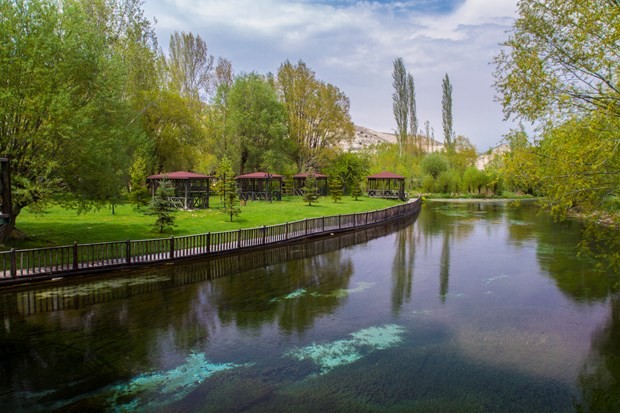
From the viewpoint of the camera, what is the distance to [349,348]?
10.8 m

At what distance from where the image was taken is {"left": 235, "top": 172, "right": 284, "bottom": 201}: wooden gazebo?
4751 centimetres

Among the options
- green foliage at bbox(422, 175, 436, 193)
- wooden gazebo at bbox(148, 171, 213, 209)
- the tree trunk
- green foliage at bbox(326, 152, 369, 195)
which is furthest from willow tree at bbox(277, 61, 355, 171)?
the tree trunk

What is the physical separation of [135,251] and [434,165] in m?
76.5

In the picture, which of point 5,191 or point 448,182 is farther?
point 448,182

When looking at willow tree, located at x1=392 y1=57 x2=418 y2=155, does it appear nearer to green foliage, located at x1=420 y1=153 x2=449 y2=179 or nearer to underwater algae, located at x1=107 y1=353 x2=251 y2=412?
green foliage, located at x1=420 y1=153 x2=449 y2=179

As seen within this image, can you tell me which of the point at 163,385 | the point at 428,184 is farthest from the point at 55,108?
the point at 428,184

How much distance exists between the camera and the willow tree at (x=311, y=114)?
68.1 meters

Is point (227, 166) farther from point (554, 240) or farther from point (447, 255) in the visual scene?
point (554, 240)

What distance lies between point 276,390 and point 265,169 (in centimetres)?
5374

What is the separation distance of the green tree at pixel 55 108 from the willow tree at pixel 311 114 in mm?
46018

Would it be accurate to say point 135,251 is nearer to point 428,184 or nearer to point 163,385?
point 163,385

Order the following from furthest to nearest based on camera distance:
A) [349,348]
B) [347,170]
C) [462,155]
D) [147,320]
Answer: [462,155], [347,170], [147,320], [349,348]

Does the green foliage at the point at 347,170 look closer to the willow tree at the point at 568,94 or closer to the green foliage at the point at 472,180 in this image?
the green foliage at the point at 472,180

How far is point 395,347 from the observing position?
35.9ft
